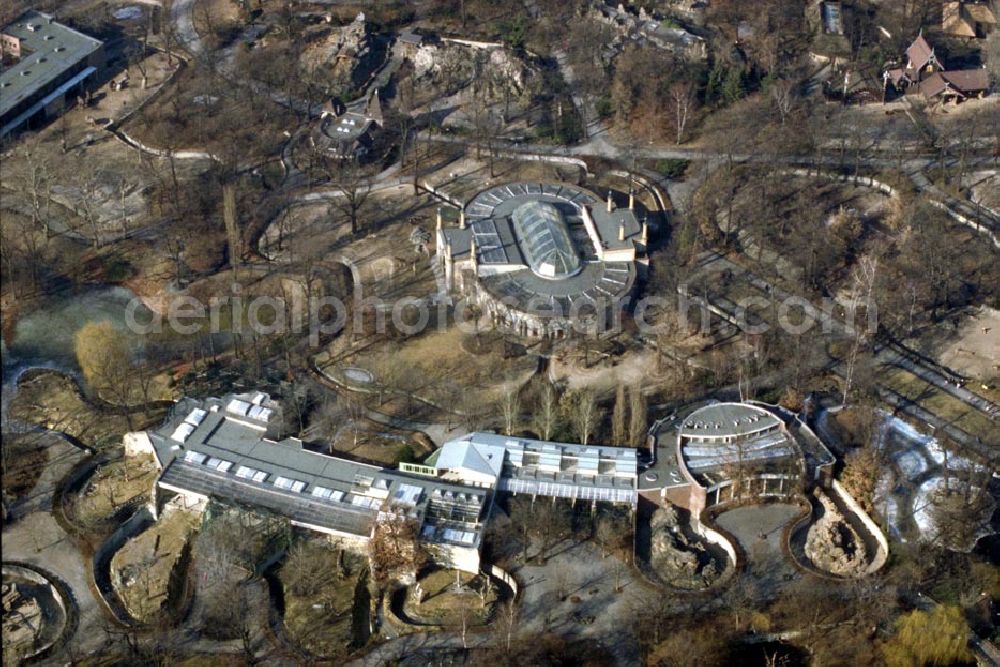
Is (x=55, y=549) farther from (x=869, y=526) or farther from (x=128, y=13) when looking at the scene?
(x=128, y=13)

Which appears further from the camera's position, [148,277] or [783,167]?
[783,167]

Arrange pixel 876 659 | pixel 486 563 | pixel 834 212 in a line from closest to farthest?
1. pixel 876 659
2. pixel 486 563
3. pixel 834 212

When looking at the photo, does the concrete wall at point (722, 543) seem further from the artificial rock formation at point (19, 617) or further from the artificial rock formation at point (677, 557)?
the artificial rock formation at point (19, 617)

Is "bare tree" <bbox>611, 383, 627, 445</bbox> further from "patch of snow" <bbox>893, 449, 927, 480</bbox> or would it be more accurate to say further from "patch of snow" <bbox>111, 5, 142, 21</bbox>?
"patch of snow" <bbox>111, 5, 142, 21</bbox>

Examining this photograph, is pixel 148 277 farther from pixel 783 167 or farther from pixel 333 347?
pixel 783 167

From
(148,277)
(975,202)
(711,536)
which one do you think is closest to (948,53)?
(975,202)

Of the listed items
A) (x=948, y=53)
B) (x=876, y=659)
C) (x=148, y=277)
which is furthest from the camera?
(x=948, y=53)

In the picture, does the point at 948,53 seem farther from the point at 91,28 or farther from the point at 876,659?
the point at 91,28

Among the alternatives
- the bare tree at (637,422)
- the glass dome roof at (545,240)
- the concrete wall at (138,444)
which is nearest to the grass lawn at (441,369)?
the glass dome roof at (545,240)
